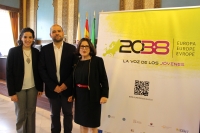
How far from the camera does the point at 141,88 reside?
2211mm

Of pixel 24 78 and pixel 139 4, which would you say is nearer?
pixel 24 78

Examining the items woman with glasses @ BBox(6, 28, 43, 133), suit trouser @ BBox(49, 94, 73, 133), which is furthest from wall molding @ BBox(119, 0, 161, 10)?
suit trouser @ BBox(49, 94, 73, 133)

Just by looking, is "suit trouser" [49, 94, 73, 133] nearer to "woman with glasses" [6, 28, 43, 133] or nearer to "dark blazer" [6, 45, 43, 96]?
"woman with glasses" [6, 28, 43, 133]

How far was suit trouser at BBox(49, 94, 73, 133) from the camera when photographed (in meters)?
2.16

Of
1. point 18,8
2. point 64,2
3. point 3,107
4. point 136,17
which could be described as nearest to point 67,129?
point 136,17

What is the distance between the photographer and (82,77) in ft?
6.17

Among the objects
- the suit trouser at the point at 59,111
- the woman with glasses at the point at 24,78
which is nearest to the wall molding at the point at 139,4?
the woman with glasses at the point at 24,78

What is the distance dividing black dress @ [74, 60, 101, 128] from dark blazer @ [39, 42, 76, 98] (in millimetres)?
192

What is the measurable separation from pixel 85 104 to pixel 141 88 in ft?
2.42

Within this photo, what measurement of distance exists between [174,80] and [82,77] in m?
1.03

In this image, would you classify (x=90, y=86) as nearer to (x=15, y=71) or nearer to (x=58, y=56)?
A: (x=58, y=56)

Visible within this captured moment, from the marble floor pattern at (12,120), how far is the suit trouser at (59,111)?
595mm

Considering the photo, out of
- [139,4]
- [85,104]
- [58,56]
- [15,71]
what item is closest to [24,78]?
[15,71]

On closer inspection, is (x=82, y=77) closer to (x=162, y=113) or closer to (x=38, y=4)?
(x=162, y=113)
